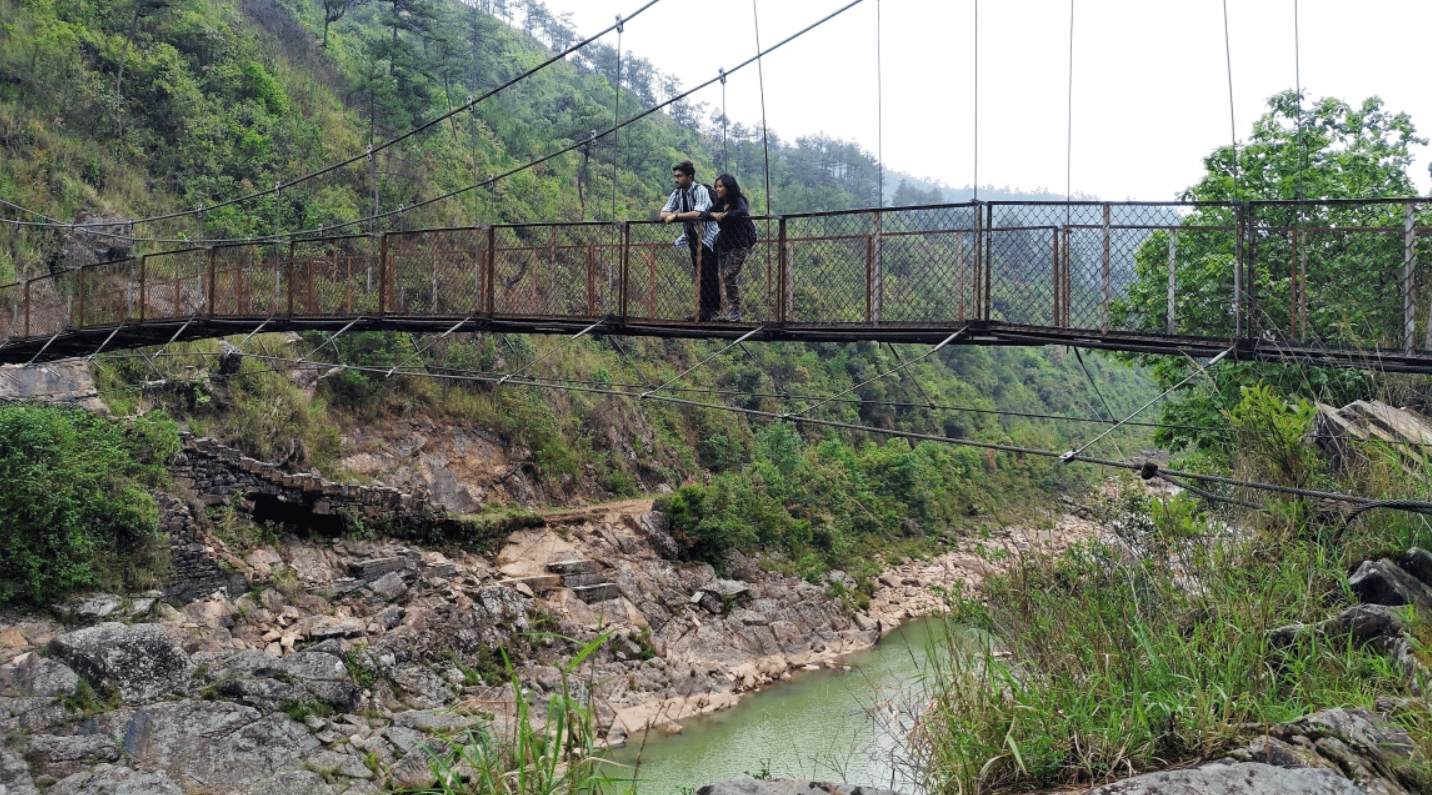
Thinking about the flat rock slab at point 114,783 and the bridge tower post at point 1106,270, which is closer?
the bridge tower post at point 1106,270

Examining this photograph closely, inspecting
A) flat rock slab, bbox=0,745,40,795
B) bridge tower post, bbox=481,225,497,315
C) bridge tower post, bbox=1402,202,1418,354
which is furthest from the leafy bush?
bridge tower post, bbox=1402,202,1418,354

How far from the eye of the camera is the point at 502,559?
40.6 feet

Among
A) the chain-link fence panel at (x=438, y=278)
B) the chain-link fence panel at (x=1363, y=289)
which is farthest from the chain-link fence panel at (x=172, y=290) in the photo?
the chain-link fence panel at (x=1363, y=289)

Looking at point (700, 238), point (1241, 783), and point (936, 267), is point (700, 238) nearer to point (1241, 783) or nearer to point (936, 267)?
point (936, 267)

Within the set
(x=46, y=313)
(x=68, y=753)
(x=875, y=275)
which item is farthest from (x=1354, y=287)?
(x=46, y=313)

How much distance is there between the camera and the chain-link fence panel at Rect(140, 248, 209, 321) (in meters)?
9.23

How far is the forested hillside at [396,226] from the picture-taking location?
44.0 ft

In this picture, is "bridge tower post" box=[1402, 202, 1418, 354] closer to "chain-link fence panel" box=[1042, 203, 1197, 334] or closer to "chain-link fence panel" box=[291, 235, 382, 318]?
"chain-link fence panel" box=[1042, 203, 1197, 334]

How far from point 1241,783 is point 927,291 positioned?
11.2 feet

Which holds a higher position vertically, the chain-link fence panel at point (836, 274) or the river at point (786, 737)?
the chain-link fence panel at point (836, 274)

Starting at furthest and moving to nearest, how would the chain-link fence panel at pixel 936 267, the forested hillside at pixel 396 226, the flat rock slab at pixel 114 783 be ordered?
the forested hillside at pixel 396 226
the flat rock slab at pixel 114 783
the chain-link fence panel at pixel 936 267

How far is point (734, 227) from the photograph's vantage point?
20.0 feet

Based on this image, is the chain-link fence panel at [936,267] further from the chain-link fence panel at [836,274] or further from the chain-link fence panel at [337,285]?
the chain-link fence panel at [337,285]

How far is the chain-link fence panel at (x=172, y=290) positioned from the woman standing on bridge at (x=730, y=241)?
4.82 m
